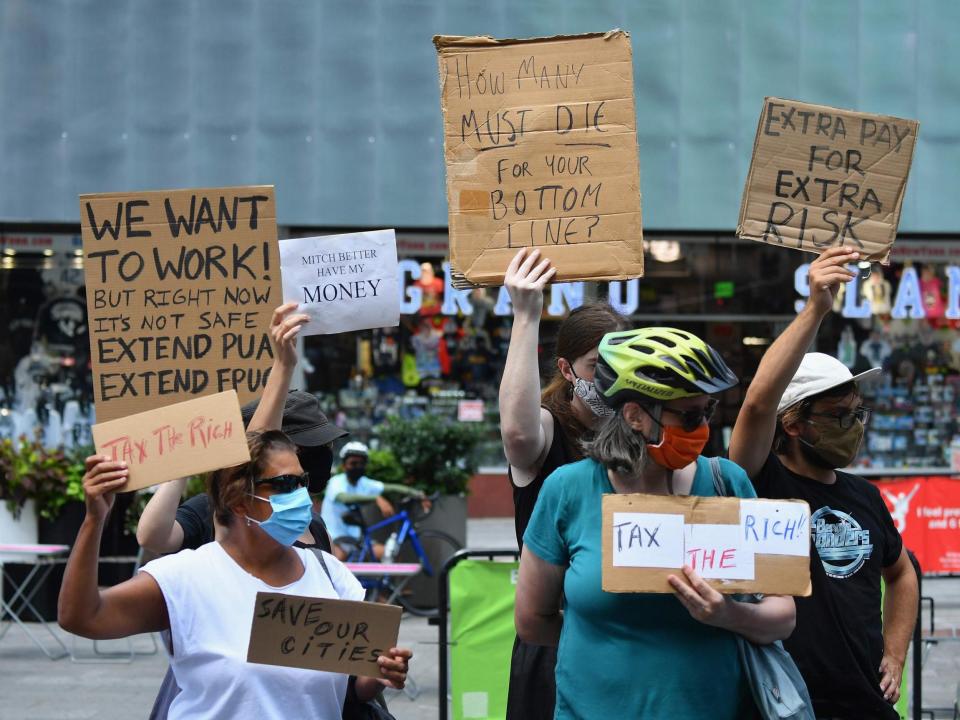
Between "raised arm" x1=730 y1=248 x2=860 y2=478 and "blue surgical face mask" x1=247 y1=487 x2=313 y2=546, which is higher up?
"raised arm" x1=730 y1=248 x2=860 y2=478

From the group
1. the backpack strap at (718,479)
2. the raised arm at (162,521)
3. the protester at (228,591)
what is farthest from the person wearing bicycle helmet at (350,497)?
the backpack strap at (718,479)

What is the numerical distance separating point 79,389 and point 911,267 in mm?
10549

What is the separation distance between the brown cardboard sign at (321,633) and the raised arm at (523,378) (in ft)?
2.05

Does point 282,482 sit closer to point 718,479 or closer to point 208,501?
point 208,501

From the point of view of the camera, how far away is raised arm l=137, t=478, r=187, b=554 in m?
3.48

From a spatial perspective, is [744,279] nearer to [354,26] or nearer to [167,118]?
[354,26]

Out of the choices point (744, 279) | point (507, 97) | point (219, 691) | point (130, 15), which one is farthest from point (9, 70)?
point (219, 691)

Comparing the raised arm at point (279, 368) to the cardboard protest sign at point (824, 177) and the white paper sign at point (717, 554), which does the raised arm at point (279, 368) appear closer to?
the white paper sign at point (717, 554)

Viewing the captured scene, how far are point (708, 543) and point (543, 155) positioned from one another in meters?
1.49

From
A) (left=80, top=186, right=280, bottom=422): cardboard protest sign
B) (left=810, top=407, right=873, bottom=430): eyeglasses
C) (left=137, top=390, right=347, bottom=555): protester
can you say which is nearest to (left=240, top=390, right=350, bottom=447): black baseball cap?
(left=137, top=390, right=347, bottom=555): protester

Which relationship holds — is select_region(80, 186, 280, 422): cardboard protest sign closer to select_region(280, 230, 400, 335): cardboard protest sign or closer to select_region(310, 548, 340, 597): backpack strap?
select_region(280, 230, 400, 335): cardboard protest sign

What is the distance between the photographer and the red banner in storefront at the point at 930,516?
9.89 metres

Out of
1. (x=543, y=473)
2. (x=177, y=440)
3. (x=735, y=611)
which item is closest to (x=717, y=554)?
(x=735, y=611)

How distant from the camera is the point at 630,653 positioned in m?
2.83
